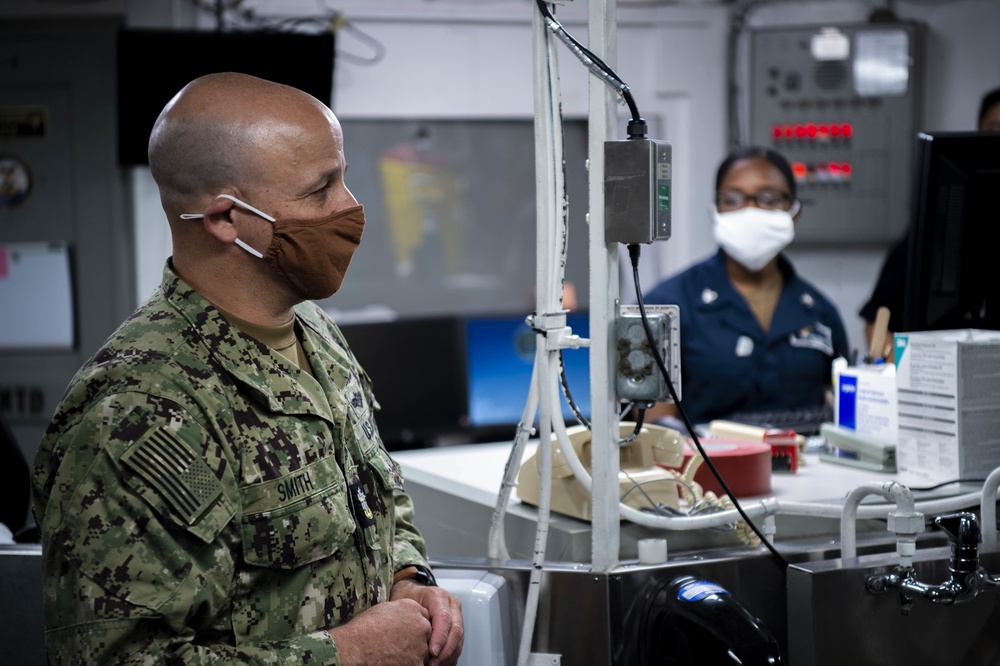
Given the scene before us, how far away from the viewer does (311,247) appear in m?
1.27

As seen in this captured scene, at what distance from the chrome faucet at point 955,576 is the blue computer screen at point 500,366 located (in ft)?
7.26

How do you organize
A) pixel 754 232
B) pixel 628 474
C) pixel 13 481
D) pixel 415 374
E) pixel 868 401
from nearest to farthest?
pixel 628 474 < pixel 868 401 < pixel 13 481 < pixel 754 232 < pixel 415 374

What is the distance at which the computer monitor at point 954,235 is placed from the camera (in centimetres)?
173

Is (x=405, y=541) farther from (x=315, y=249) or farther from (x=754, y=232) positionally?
(x=754, y=232)

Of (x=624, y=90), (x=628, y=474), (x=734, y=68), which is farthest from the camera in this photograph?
(x=734, y=68)

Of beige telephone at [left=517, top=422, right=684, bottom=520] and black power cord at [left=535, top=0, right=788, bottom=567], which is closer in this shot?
black power cord at [left=535, top=0, right=788, bottom=567]

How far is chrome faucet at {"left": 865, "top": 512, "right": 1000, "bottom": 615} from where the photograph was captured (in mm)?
1350

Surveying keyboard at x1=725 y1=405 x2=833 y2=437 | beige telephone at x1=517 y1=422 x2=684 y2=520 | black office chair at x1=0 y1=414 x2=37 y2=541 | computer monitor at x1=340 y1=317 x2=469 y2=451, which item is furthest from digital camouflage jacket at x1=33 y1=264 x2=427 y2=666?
computer monitor at x1=340 y1=317 x2=469 y2=451

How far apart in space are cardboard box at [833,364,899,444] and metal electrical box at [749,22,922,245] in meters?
2.28

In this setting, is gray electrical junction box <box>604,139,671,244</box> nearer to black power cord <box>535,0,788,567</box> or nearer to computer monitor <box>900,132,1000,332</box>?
black power cord <box>535,0,788,567</box>

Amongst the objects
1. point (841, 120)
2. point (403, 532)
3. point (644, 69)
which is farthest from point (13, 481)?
point (841, 120)

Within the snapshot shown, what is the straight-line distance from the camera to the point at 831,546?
5.08 feet

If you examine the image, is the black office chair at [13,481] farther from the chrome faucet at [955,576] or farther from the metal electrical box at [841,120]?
the metal electrical box at [841,120]

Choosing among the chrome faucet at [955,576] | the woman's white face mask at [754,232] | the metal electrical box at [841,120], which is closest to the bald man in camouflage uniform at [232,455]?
the chrome faucet at [955,576]
